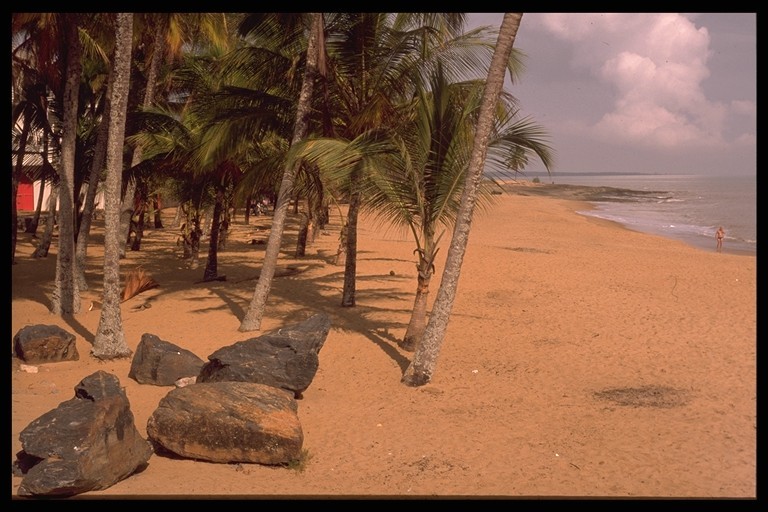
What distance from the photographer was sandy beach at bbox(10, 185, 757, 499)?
266 inches

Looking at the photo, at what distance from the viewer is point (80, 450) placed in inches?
239

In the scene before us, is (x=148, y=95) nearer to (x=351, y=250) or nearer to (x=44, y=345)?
(x=351, y=250)

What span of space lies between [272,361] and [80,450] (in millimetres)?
3010

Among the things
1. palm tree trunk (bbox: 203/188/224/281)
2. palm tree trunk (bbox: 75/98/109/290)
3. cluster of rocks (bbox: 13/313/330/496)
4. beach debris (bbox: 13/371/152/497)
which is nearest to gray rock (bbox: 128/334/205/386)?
cluster of rocks (bbox: 13/313/330/496)

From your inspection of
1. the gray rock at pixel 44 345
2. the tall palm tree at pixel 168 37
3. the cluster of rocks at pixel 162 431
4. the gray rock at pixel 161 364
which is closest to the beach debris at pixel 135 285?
the tall palm tree at pixel 168 37

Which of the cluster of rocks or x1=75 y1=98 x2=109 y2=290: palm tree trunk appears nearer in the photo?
the cluster of rocks

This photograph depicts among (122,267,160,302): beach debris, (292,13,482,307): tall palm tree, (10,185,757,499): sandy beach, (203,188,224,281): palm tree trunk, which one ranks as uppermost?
(292,13,482,307): tall palm tree

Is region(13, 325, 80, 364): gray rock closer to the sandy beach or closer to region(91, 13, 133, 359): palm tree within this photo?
the sandy beach

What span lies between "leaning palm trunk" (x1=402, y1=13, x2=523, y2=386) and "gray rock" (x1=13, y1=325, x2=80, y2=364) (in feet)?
15.7

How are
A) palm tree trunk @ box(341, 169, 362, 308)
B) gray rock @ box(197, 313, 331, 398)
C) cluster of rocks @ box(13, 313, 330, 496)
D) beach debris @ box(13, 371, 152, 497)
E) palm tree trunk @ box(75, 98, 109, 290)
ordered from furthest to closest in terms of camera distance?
palm tree trunk @ box(75, 98, 109, 290) < palm tree trunk @ box(341, 169, 362, 308) < gray rock @ box(197, 313, 331, 398) < cluster of rocks @ box(13, 313, 330, 496) < beach debris @ box(13, 371, 152, 497)

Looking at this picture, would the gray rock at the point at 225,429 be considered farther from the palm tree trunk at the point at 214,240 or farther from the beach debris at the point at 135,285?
the palm tree trunk at the point at 214,240

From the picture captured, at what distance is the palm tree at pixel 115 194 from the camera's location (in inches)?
404

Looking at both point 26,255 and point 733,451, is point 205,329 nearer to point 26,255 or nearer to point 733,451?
point 733,451

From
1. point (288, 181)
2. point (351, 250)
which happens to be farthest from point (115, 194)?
point (351, 250)
